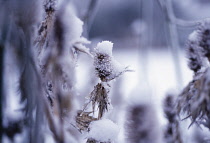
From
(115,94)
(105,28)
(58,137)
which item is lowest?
(58,137)

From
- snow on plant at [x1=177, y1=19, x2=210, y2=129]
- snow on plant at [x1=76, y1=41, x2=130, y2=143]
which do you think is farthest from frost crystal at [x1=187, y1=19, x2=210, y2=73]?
snow on plant at [x1=76, y1=41, x2=130, y2=143]

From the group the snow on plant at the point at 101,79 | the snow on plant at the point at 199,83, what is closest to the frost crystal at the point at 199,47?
the snow on plant at the point at 199,83

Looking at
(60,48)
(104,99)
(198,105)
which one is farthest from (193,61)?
(60,48)

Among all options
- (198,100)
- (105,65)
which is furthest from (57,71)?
(198,100)

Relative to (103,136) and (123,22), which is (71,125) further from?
(123,22)

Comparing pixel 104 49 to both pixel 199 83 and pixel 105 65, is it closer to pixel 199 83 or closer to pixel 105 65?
pixel 105 65

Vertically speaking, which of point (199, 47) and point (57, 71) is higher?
point (199, 47)

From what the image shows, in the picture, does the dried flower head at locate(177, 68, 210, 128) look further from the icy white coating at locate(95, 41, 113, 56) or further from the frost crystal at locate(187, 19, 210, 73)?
the icy white coating at locate(95, 41, 113, 56)
